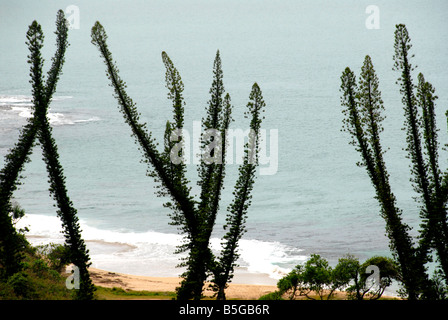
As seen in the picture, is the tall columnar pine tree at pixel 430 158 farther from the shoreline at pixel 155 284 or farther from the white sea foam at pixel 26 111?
the white sea foam at pixel 26 111

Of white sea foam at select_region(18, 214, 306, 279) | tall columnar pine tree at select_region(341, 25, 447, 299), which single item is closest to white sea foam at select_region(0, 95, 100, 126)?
white sea foam at select_region(18, 214, 306, 279)

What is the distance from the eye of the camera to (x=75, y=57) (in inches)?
5566

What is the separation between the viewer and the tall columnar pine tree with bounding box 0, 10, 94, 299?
75.9ft

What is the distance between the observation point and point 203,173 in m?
25.4

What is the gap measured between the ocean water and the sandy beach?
103 inches

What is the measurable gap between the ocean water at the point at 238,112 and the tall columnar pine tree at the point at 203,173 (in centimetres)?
1713

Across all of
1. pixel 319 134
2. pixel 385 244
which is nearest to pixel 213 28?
pixel 319 134

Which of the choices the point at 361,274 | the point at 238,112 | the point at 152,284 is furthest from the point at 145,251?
the point at 238,112

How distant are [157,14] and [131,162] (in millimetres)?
111179

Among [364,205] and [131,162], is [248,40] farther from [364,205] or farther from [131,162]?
[364,205]

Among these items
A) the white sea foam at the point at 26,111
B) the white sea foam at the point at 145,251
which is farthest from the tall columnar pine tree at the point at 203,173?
the white sea foam at the point at 26,111

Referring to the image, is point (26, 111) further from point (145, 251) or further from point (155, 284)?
point (155, 284)

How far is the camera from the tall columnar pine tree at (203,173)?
23781mm

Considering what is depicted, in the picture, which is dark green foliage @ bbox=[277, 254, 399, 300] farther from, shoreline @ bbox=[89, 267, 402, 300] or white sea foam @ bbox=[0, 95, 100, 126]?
white sea foam @ bbox=[0, 95, 100, 126]
